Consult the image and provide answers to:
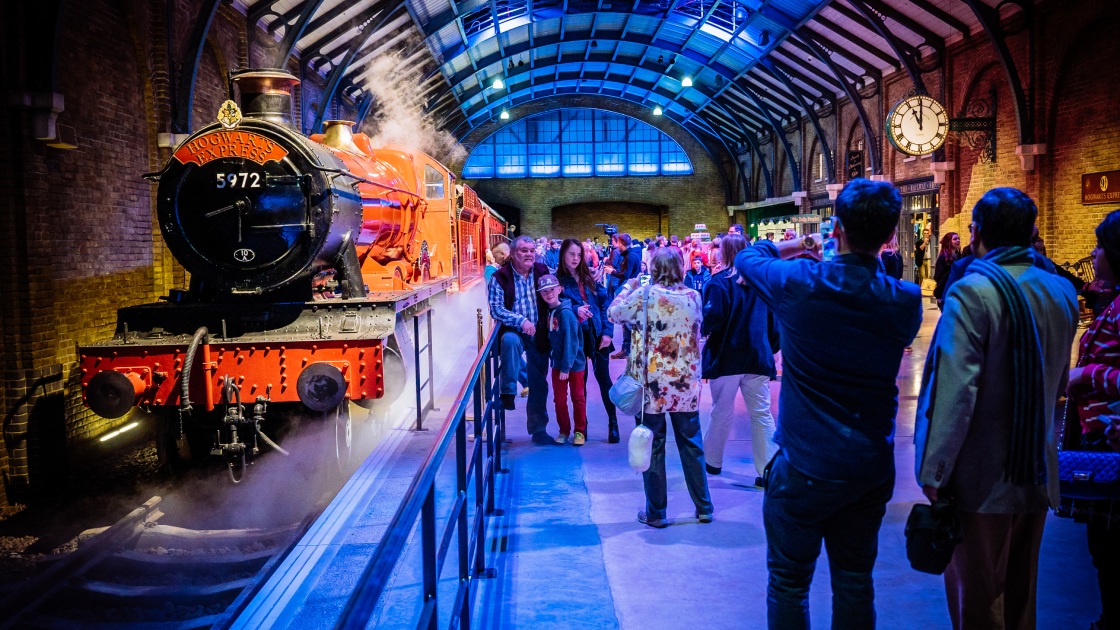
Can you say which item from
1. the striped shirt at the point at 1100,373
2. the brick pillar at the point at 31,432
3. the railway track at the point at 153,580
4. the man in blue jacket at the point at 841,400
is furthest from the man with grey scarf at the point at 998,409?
the brick pillar at the point at 31,432

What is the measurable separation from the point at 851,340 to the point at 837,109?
890 inches

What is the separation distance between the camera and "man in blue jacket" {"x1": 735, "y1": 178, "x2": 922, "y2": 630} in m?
2.39

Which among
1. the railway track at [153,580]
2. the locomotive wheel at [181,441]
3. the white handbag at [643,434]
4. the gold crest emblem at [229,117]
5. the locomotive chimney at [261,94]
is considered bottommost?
the railway track at [153,580]

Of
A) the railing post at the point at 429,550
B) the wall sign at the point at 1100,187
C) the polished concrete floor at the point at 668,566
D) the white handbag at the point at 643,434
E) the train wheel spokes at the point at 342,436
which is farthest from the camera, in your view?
the wall sign at the point at 1100,187

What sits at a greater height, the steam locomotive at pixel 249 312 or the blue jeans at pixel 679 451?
the steam locomotive at pixel 249 312

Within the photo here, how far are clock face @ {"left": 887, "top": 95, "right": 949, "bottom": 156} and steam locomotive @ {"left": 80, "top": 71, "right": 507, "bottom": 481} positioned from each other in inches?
460

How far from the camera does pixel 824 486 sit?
2.44 meters

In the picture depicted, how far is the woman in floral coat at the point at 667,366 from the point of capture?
420cm

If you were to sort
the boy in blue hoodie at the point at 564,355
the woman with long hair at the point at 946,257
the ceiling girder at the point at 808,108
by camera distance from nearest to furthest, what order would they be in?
the boy in blue hoodie at the point at 564,355
the woman with long hair at the point at 946,257
the ceiling girder at the point at 808,108

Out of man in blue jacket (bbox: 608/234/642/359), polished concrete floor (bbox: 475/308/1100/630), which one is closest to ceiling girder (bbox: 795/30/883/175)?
man in blue jacket (bbox: 608/234/642/359)

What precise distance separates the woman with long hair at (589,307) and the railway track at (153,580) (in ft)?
8.24

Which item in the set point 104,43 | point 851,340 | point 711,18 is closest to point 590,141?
point 711,18

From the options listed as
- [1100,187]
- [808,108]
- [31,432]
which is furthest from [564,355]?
[808,108]

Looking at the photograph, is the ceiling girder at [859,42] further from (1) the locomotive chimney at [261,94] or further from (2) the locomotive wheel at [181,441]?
(2) the locomotive wheel at [181,441]
